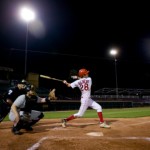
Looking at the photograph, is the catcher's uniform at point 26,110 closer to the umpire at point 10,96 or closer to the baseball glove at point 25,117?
the baseball glove at point 25,117

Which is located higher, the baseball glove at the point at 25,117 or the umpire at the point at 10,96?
the umpire at the point at 10,96

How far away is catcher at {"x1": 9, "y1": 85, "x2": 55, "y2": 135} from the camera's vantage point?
6102 millimetres

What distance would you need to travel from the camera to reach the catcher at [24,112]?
6.10 m

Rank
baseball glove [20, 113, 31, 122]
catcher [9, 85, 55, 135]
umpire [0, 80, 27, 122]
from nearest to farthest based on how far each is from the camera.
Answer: catcher [9, 85, 55, 135] < baseball glove [20, 113, 31, 122] < umpire [0, 80, 27, 122]

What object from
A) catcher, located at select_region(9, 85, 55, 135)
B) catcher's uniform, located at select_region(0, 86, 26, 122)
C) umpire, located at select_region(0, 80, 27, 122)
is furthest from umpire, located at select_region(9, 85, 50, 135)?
catcher's uniform, located at select_region(0, 86, 26, 122)

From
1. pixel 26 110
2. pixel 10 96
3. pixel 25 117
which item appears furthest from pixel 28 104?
pixel 10 96

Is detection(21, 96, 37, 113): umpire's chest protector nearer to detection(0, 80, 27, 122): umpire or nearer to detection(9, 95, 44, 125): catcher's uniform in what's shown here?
detection(9, 95, 44, 125): catcher's uniform

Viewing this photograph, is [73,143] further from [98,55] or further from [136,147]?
[98,55]

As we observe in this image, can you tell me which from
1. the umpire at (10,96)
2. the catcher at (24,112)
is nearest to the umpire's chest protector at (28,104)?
the catcher at (24,112)

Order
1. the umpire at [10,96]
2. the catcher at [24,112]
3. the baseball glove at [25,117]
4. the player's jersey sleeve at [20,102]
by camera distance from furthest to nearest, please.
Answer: the umpire at [10,96], the baseball glove at [25,117], the player's jersey sleeve at [20,102], the catcher at [24,112]

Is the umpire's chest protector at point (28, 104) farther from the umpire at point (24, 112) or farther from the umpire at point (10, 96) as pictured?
the umpire at point (10, 96)

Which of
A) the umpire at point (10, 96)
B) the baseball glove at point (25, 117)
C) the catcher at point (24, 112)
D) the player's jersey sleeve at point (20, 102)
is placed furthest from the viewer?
the umpire at point (10, 96)

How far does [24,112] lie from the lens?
672 centimetres

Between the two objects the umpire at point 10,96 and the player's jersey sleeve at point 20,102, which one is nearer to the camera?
the player's jersey sleeve at point 20,102
